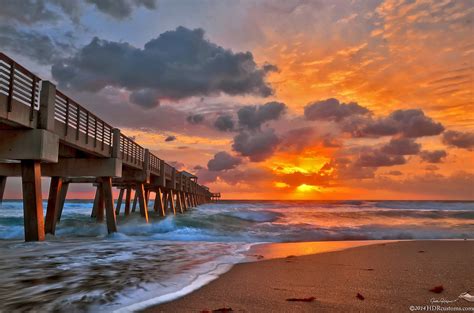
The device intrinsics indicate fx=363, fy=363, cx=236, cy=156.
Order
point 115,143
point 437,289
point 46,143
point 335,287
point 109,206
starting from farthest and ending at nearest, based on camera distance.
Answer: point 109,206
point 115,143
point 46,143
point 335,287
point 437,289

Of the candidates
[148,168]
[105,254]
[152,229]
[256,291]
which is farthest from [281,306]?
[148,168]

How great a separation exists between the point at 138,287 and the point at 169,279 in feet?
2.42

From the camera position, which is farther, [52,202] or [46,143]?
[52,202]

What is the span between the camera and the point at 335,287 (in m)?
4.84

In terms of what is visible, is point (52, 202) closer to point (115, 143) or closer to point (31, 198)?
point (115, 143)

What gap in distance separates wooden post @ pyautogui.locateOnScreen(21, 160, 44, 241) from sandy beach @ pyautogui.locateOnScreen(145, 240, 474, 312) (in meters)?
7.03

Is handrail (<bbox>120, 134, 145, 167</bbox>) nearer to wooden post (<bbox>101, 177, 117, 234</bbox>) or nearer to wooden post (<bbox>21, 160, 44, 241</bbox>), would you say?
wooden post (<bbox>101, 177, 117, 234</bbox>)

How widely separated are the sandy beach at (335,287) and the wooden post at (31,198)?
23.1 ft

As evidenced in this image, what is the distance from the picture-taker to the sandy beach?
389cm

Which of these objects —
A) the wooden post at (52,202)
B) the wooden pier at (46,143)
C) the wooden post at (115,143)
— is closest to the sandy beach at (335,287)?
the wooden pier at (46,143)

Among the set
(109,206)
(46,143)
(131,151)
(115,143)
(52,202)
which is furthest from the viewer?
(131,151)

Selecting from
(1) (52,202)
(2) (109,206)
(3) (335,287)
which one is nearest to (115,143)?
(2) (109,206)

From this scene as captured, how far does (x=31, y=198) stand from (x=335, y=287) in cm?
945

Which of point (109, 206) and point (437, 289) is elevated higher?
point (109, 206)
